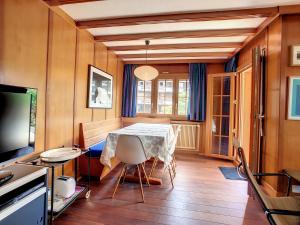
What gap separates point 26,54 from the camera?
2031 millimetres

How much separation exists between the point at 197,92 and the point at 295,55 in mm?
2602

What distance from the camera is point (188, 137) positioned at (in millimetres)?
4945

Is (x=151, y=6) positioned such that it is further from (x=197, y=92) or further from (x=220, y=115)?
(x=220, y=115)

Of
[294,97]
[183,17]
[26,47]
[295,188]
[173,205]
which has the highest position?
[183,17]

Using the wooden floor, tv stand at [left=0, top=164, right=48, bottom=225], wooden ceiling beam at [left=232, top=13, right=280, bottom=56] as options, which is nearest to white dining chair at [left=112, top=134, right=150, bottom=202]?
the wooden floor

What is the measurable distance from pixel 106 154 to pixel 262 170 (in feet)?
7.46

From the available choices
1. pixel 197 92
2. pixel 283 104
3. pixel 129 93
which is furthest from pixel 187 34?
pixel 129 93

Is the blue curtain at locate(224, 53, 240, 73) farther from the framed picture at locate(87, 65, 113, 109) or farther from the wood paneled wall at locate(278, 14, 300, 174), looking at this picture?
the framed picture at locate(87, 65, 113, 109)

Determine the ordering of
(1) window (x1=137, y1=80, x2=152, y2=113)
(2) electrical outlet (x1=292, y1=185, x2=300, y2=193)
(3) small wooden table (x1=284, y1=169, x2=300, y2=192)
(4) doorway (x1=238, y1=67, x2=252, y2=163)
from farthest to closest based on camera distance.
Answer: (1) window (x1=137, y1=80, x2=152, y2=113) → (4) doorway (x1=238, y1=67, x2=252, y2=163) → (2) electrical outlet (x1=292, y1=185, x2=300, y2=193) → (3) small wooden table (x1=284, y1=169, x2=300, y2=192)

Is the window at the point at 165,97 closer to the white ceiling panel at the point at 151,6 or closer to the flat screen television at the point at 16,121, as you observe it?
the white ceiling panel at the point at 151,6

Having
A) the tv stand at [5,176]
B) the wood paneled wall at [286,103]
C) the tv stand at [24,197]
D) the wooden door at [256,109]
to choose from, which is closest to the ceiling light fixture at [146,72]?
the wooden door at [256,109]

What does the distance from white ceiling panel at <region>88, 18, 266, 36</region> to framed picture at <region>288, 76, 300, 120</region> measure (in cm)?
98

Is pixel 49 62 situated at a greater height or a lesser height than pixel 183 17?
lesser

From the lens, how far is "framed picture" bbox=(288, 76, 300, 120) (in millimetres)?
2377
